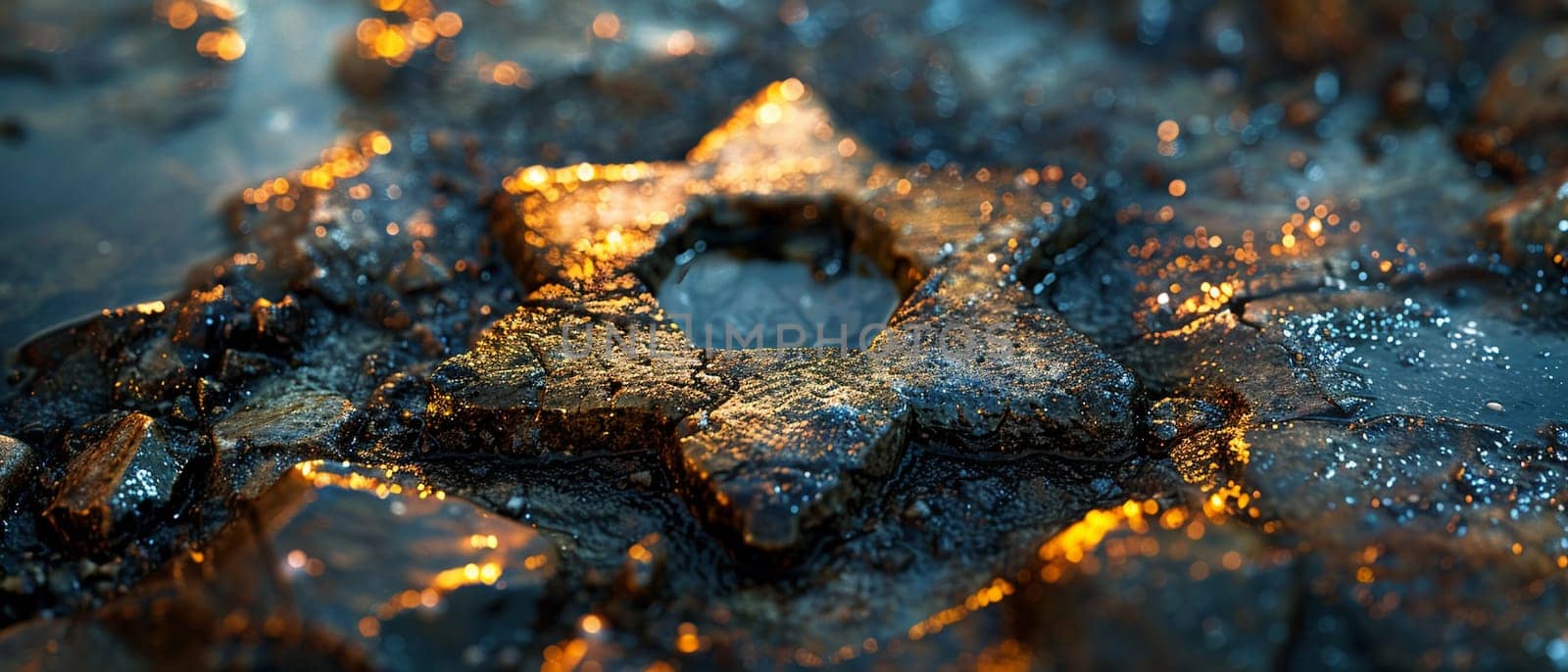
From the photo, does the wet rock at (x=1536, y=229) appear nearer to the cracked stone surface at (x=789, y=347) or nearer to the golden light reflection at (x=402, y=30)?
the cracked stone surface at (x=789, y=347)

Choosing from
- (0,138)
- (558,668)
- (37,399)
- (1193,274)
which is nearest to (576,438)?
(558,668)

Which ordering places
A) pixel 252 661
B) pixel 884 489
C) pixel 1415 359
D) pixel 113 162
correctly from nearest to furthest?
1. pixel 252 661
2. pixel 884 489
3. pixel 1415 359
4. pixel 113 162

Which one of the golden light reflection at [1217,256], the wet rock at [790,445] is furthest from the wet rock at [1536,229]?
the wet rock at [790,445]

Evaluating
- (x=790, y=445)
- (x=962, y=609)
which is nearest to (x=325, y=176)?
(x=790, y=445)

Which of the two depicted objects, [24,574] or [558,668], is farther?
[24,574]

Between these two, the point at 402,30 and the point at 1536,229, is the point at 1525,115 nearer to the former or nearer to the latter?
the point at 1536,229

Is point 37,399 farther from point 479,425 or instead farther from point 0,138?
point 0,138

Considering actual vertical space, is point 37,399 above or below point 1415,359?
below
